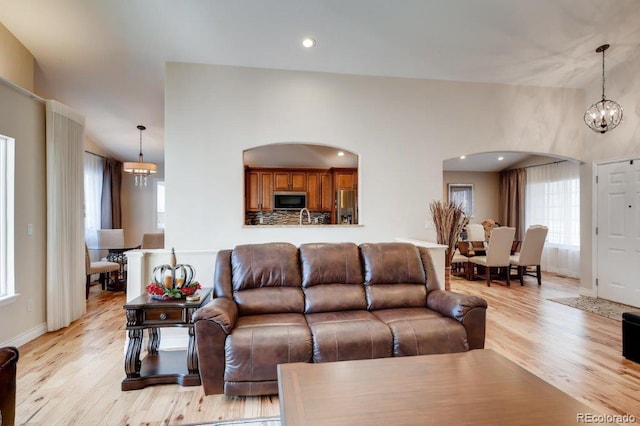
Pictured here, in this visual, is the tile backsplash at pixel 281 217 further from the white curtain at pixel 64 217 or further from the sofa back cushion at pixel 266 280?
the sofa back cushion at pixel 266 280

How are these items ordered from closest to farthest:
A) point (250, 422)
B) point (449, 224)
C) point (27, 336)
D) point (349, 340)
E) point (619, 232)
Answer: point (250, 422) → point (349, 340) → point (27, 336) → point (449, 224) → point (619, 232)

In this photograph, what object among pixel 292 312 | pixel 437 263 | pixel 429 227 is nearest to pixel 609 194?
pixel 429 227

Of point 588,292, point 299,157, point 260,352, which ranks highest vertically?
point 299,157

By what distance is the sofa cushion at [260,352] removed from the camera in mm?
2311

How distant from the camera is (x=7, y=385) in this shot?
5.35ft

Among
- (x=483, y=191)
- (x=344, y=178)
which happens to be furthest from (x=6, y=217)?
(x=483, y=191)

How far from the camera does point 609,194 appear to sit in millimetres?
4988

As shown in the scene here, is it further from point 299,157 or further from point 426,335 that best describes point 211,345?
point 299,157

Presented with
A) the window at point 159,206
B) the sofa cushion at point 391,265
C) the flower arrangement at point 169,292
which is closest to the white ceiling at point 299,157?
the window at point 159,206

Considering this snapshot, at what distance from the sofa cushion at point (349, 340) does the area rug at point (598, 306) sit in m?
3.70

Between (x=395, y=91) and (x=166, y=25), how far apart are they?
2801 mm

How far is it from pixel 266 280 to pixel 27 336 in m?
2.80

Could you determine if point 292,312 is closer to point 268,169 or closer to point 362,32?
point 362,32

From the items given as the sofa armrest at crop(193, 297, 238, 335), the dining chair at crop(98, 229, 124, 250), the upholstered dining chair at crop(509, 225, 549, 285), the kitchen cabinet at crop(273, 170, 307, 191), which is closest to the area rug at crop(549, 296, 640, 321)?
the upholstered dining chair at crop(509, 225, 549, 285)
